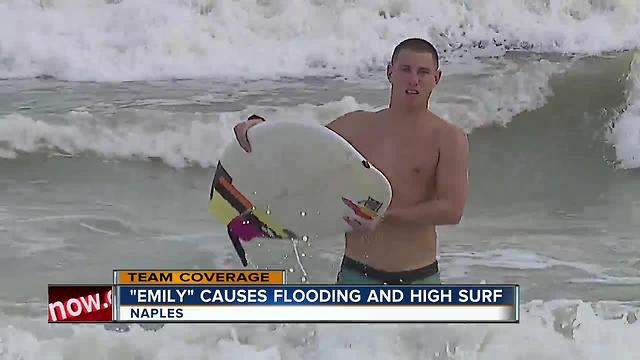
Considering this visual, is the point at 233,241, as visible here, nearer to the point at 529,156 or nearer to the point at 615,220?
the point at 529,156

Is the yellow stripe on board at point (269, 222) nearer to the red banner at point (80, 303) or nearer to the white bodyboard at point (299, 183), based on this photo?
the white bodyboard at point (299, 183)

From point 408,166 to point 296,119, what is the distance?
0.91 feet

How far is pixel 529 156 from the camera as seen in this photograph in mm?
1786

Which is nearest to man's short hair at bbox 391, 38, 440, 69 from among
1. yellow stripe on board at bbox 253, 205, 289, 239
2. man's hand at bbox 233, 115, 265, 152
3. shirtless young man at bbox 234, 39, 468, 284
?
shirtless young man at bbox 234, 39, 468, 284

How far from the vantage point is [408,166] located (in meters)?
1.65

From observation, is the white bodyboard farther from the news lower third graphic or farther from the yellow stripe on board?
the news lower third graphic

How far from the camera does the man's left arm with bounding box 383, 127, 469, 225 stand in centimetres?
166

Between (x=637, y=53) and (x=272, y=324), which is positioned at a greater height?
(x=637, y=53)

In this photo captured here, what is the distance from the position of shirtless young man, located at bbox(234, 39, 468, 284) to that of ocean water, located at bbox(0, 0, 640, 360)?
4 cm

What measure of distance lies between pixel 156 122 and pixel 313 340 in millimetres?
639

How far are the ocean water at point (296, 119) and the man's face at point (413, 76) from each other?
4 centimetres

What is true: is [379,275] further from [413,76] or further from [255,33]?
[255,33]

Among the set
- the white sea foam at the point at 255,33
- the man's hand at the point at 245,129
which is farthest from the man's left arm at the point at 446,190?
the man's hand at the point at 245,129

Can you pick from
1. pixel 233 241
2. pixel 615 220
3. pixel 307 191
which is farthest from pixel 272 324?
pixel 615 220
